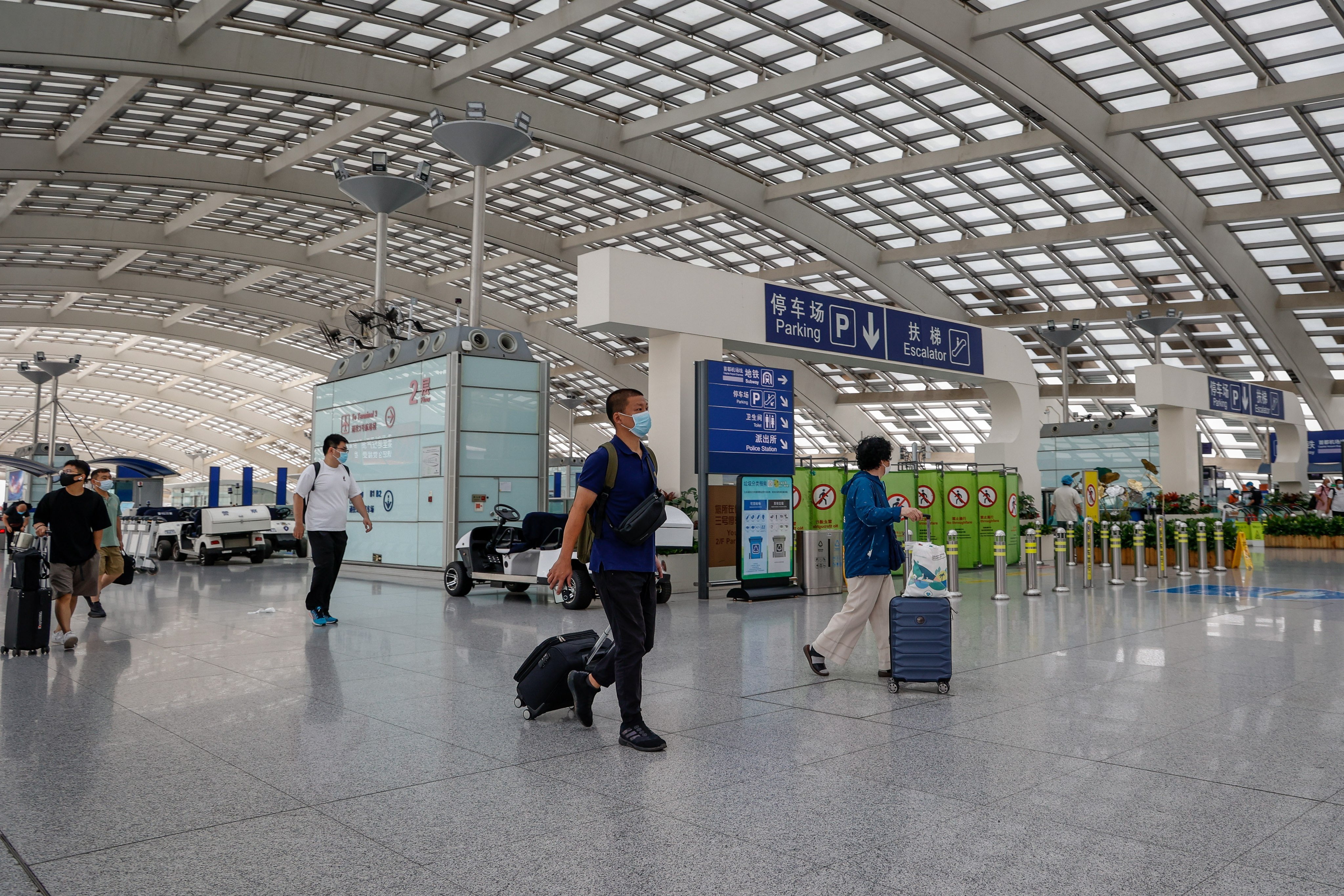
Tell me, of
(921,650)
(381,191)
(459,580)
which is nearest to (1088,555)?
(459,580)

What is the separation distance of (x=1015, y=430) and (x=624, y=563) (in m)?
17.0

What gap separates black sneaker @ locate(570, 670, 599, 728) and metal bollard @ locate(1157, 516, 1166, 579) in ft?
39.2

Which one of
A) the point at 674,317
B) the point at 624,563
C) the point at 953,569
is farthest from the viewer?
the point at 674,317

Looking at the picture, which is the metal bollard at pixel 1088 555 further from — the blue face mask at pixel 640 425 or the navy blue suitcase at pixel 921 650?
the blue face mask at pixel 640 425

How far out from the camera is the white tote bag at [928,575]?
612 centimetres

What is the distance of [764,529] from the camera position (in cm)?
1258

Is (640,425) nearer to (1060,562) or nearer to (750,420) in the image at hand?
(750,420)

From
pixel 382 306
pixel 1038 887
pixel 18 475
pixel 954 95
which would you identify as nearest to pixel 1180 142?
pixel 954 95

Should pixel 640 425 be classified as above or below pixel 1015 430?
below

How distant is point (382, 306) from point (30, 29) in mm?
8045

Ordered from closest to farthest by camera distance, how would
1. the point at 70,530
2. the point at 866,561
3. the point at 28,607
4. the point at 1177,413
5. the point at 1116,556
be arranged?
the point at 866,561
the point at 28,607
the point at 70,530
the point at 1116,556
the point at 1177,413

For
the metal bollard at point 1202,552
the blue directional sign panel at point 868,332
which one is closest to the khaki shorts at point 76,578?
the blue directional sign panel at point 868,332

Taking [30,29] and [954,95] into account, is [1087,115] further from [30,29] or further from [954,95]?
[30,29]

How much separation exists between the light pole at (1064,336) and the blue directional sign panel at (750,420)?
72.2 feet
